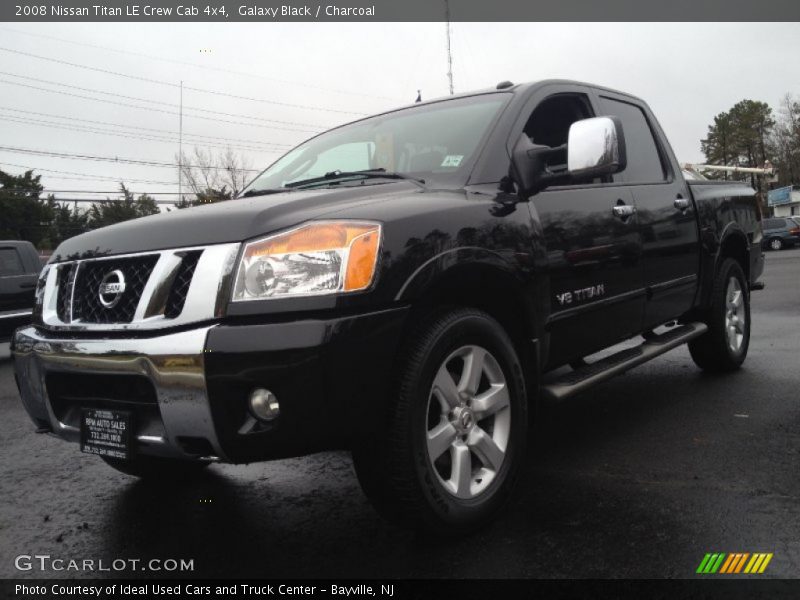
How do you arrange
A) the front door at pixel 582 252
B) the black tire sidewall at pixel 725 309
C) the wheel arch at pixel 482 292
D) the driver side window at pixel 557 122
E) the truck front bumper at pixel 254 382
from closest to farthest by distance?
the truck front bumper at pixel 254 382 < the wheel arch at pixel 482 292 < the front door at pixel 582 252 < the driver side window at pixel 557 122 < the black tire sidewall at pixel 725 309

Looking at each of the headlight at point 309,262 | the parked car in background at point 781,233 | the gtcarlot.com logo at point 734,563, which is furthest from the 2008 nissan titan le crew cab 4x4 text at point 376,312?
the parked car in background at point 781,233

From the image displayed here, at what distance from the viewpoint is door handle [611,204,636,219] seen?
3.74 meters

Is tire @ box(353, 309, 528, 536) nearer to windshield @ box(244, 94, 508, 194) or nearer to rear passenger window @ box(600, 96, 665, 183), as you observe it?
windshield @ box(244, 94, 508, 194)

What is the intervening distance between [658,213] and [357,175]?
188cm

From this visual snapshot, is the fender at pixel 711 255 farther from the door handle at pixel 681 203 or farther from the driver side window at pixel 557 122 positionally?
the driver side window at pixel 557 122

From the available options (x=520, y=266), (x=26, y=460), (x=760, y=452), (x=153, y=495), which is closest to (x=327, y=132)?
(x=520, y=266)

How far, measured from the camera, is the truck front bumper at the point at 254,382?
2191 mm

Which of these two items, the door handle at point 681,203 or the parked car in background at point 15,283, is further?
the parked car in background at point 15,283

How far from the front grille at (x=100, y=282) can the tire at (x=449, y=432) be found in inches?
36.4

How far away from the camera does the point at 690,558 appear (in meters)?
2.42

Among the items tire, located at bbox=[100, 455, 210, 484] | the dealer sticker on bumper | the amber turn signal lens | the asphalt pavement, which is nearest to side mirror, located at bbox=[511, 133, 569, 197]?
the amber turn signal lens

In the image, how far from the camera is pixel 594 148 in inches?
121

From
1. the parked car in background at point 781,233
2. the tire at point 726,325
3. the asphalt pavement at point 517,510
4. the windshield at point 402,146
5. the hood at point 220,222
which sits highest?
the windshield at point 402,146

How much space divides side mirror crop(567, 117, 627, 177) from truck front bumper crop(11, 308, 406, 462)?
1.22m
